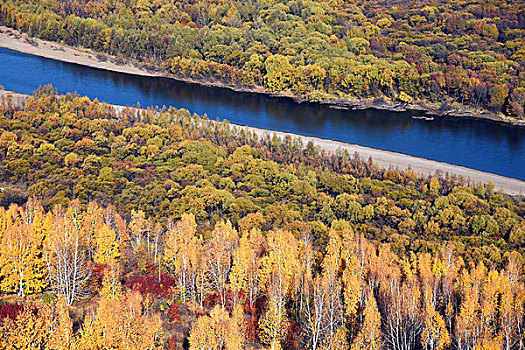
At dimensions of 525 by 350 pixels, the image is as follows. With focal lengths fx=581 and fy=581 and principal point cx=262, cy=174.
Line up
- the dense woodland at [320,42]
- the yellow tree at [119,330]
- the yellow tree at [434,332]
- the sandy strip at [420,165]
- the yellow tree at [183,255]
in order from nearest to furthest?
the yellow tree at [119,330] → the yellow tree at [434,332] → the yellow tree at [183,255] → the sandy strip at [420,165] → the dense woodland at [320,42]

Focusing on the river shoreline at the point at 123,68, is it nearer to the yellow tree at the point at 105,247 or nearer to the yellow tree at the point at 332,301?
the yellow tree at the point at 332,301

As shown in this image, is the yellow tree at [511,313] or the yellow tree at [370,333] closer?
the yellow tree at [370,333]

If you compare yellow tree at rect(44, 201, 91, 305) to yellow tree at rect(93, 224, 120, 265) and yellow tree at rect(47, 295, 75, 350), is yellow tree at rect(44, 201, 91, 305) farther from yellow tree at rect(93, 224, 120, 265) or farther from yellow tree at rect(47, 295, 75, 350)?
yellow tree at rect(47, 295, 75, 350)

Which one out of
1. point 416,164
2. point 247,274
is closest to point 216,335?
point 247,274

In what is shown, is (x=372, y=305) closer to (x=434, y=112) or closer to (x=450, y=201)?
(x=450, y=201)

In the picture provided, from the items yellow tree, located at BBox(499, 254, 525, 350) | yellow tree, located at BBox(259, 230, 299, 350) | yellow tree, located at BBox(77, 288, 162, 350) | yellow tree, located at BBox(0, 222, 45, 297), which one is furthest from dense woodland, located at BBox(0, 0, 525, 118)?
yellow tree, located at BBox(77, 288, 162, 350)

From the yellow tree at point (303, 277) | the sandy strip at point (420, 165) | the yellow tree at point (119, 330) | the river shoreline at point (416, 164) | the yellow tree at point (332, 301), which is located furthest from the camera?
the sandy strip at point (420, 165)

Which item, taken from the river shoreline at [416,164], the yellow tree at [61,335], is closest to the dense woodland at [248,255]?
the yellow tree at [61,335]
